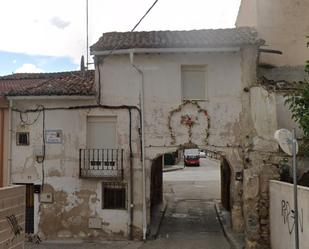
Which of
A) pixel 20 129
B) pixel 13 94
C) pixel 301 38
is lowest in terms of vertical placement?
pixel 20 129

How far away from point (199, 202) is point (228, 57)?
35.4 feet

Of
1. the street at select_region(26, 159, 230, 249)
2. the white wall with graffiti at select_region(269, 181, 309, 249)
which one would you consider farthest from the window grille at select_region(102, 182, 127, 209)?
the white wall with graffiti at select_region(269, 181, 309, 249)

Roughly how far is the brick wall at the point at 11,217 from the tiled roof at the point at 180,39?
26.1ft

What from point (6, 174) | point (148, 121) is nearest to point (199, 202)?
point (148, 121)

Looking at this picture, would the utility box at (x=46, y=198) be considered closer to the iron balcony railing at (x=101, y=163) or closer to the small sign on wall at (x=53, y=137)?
the iron balcony railing at (x=101, y=163)

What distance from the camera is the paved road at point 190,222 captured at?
1486 centimetres

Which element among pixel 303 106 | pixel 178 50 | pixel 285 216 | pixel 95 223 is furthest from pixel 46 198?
pixel 303 106

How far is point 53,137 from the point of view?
16.4 m

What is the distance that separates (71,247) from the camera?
14.7 meters

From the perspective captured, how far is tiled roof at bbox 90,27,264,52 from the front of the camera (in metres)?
15.4

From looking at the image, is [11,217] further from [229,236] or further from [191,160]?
[191,160]

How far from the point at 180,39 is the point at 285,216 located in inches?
311

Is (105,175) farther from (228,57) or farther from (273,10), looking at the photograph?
(273,10)

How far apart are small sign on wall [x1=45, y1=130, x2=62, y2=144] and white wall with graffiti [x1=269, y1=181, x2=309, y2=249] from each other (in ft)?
25.9
